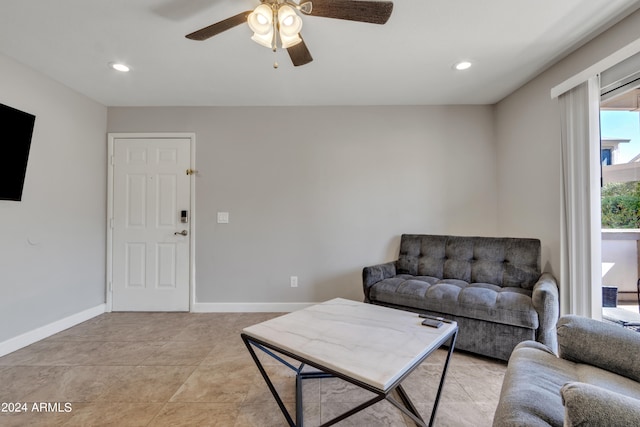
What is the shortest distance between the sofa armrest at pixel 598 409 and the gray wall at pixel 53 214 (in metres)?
3.47

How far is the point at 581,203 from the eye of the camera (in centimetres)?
198

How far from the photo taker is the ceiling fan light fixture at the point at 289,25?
1379mm

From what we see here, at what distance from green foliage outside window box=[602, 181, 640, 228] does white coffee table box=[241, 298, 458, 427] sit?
1.55m

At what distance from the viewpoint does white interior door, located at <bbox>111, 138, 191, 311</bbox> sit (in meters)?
3.12

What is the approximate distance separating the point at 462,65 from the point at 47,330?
4.37 metres

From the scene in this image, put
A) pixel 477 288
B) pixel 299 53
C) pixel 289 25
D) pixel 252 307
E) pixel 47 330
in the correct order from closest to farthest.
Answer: pixel 289 25 < pixel 299 53 < pixel 477 288 < pixel 47 330 < pixel 252 307

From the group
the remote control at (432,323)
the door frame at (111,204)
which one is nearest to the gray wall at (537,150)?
the remote control at (432,323)

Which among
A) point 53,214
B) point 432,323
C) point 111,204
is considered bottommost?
point 432,323

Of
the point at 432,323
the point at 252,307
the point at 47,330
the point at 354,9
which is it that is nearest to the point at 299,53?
the point at 354,9

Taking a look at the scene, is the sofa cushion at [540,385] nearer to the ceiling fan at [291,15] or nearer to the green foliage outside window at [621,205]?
the green foliage outside window at [621,205]

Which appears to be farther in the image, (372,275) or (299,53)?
(372,275)

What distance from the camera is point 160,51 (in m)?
2.09

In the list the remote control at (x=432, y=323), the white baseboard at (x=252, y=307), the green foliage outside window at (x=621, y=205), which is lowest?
the white baseboard at (x=252, y=307)

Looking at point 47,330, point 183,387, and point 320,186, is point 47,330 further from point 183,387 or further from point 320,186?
point 320,186
